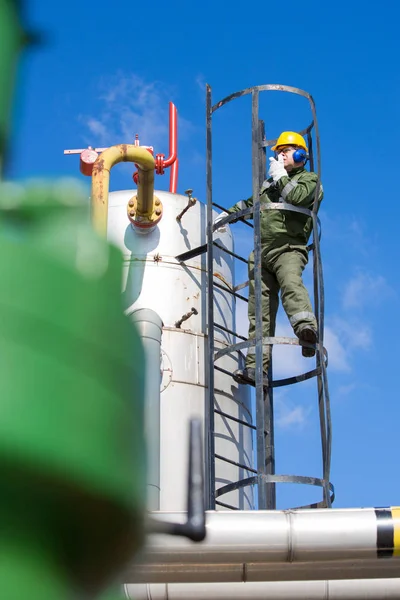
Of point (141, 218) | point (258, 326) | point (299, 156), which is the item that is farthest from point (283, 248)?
point (141, 218)

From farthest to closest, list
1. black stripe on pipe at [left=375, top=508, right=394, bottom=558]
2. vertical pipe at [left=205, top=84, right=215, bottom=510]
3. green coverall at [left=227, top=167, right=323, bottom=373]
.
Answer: green coverall at [left=227, top=167, right=323, bottom=373] < vertical pipe at [left=205, top=84, right=215, bottom=510] < black stripe on pipe at [left=375, top=508, right=394, bottom=558]

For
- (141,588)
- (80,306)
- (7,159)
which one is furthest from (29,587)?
(141,588)

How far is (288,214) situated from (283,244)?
290 millimetres

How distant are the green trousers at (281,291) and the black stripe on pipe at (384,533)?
12.7ft

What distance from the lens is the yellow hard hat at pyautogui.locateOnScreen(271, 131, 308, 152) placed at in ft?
29.0

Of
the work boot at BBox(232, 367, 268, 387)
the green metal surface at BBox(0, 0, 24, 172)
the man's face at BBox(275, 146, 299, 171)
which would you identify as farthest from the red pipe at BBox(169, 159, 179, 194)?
the green metal surface at BBox(0, 0, 24, 172)

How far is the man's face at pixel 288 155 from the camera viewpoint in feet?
28.5

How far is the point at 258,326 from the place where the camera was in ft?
25.2

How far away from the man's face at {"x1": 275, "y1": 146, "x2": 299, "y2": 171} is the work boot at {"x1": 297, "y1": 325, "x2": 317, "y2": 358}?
1694 millimetres

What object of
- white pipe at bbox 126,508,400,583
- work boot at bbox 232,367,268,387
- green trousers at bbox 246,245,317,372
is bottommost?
white pipe at bbox 126,508,400,583

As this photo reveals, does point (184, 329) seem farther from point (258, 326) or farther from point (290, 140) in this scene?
point (290, 140)

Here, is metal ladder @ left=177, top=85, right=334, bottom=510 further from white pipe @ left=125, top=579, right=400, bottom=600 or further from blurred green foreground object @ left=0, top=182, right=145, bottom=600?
blurred green foreground object @ left=0, top=182, right=145, bottom=600

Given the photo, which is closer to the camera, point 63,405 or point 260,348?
point 63,405

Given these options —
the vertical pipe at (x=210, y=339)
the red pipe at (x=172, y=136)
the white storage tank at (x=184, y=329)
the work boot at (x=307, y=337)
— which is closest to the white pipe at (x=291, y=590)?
the vertical pipe at (x=210, y=339)
